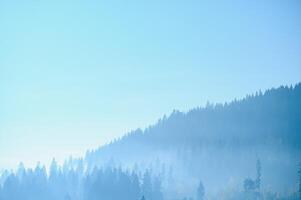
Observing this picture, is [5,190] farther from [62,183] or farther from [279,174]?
[279,174]

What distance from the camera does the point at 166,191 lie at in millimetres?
194125

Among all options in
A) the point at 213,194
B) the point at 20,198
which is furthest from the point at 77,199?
the point at 213,194

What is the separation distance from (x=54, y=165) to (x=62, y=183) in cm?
719

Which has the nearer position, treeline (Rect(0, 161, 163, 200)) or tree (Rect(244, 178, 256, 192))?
treeline (Rect(0, 161, 163, 200))

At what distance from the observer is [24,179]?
160 meters

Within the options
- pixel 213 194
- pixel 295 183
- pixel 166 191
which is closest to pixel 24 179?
pixel 166 191

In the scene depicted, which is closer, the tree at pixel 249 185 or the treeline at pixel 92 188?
the treeline at pixel 92 188

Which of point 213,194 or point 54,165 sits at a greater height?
point 54,165

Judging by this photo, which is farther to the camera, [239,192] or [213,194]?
[213,194]

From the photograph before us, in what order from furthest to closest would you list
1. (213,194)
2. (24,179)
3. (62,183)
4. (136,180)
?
(213,194), (62,183), (24,179), (136,180)

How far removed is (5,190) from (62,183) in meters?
27.1

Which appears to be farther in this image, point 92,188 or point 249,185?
point 249,185

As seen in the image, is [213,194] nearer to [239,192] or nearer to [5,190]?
[239,192]

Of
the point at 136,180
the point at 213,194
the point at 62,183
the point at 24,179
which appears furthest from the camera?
the point at 213,194
